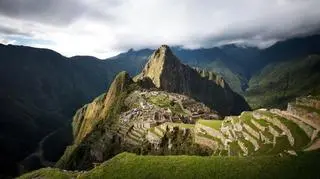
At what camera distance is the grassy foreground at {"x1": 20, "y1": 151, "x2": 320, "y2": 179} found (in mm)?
101562

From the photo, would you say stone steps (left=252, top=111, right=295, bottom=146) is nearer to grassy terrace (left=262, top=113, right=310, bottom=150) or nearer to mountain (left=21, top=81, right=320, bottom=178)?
mountain (left=21, top=81, right=320, bottom=178)

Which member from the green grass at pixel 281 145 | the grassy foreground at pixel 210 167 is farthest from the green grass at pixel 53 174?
the green grass at pixel 281 145

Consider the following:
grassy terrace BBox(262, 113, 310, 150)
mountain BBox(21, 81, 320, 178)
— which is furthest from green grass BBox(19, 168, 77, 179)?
grassy terrace BBox(262, 113, 310, 150)

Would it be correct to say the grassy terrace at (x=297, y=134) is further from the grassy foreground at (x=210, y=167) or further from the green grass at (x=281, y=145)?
the grassy foreground at (x=210, y=167)

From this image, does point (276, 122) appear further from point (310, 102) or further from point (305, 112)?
point (310, 102)

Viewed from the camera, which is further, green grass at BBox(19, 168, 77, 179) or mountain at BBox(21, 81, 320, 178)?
green grass at BBox(19, 168, 77, 179)

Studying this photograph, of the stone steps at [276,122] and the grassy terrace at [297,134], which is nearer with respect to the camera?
the grassy terrace at [297,134]

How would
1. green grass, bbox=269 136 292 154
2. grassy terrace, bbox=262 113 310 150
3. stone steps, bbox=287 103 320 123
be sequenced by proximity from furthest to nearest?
stone steps, bbox=287 103 320 123 → green grass, bbox=269 136 292 154 → grassy terrace, bbox=262 113 310 150

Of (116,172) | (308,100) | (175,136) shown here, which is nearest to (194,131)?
(175,136)

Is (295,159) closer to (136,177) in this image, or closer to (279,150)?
(279,150)

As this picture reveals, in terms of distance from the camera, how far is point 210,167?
358 feet

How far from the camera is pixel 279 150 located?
12275cm

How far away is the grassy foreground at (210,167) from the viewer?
333ft

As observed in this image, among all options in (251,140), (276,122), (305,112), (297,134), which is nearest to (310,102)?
(305,112)
